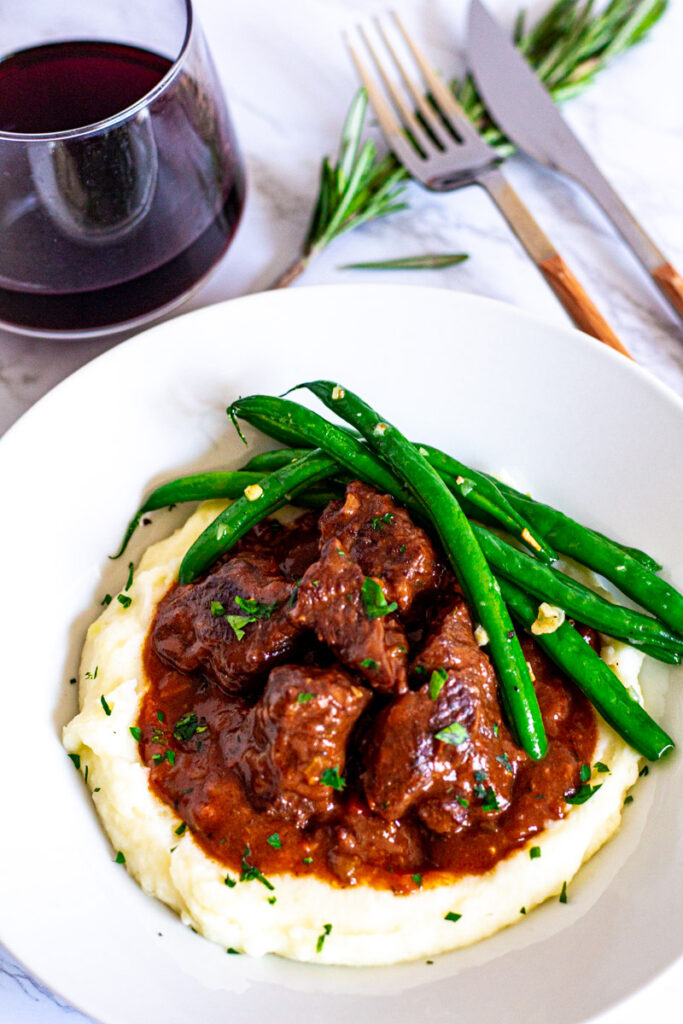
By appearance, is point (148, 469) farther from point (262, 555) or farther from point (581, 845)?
point (581, 845)

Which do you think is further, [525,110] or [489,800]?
[525,110]

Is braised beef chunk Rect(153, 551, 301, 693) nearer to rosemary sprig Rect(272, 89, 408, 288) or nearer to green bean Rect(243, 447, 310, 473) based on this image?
green bean Rect(243, 447, 310, 473)

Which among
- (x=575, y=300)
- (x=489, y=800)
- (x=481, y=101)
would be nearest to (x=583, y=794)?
(x=489, y=800)

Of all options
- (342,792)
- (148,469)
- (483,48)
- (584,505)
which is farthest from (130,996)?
(483,48)

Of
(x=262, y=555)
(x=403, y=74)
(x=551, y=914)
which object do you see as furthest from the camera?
(x=403, y=74)

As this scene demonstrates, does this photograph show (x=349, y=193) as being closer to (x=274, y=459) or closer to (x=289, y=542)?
(x=274, y=459)

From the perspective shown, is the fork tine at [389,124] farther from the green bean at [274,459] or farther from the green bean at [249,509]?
the green bean at [249,509]

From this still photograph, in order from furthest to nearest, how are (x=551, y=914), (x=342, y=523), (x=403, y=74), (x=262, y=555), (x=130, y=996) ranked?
(x=403, y=74) → (x=262, y=555) → (x=342, y=523) → (x=551, y=914) → (x=130, y=996)
